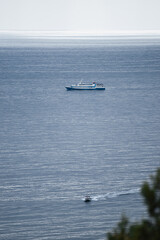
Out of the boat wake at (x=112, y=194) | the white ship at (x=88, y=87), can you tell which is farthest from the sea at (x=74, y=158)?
the white ship at (x=88, y=87)

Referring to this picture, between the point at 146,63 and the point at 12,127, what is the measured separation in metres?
124

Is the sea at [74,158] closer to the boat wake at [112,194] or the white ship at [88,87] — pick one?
the boat wake at [112,194]

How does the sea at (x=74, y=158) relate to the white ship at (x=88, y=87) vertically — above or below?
below

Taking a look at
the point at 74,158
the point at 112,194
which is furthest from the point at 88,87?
the point at 112,194

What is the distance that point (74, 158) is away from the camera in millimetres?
60719

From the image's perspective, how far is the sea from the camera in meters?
43.5

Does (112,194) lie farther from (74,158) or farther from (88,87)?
(88,87)

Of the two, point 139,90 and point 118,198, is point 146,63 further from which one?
point 118,198

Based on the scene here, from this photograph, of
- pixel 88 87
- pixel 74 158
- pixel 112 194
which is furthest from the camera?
pixel 88 87

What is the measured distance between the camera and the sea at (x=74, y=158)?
43.5m

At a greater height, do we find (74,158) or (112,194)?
(74,158)

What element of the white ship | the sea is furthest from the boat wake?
the white ship

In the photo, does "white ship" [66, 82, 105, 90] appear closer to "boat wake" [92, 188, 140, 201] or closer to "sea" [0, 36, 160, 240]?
"sea" [0, 36, 160, 240]

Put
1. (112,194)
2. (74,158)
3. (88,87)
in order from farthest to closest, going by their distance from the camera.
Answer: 1. (88,87)
2. (74,158)
3. (112,194)
